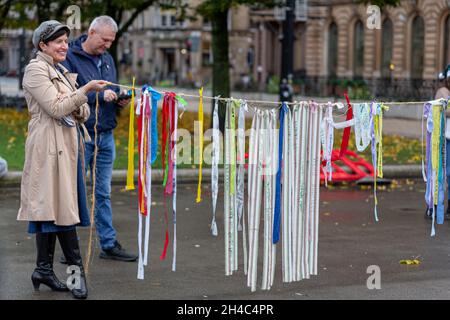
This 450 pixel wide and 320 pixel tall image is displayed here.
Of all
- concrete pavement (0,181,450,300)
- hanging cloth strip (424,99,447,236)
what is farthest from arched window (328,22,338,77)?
hanging cloth strip (424,99,447,236)

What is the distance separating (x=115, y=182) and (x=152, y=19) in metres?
72.5

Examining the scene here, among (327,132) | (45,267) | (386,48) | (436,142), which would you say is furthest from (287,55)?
(386,48)

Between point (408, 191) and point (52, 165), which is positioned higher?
point (52, 165)

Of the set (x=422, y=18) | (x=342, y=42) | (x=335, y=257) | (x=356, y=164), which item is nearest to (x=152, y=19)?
(x=342, y=42)

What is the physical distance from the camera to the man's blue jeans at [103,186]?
791cm

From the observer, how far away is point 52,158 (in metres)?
6.49

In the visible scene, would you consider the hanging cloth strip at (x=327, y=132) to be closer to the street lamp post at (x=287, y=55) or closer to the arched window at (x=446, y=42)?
the street lamp post at (x=287, y=55)

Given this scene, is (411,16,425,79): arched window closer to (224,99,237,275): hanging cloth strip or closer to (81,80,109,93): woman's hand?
(224,99,237,275): hanging cloth strip

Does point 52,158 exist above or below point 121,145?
above

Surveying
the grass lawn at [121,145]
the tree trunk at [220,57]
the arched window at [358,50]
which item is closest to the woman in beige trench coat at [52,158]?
the grass lawn at [121,145]

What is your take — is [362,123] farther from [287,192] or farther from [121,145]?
[121,145]

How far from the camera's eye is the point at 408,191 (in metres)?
13.1

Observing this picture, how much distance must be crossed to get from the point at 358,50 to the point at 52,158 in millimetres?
41957
